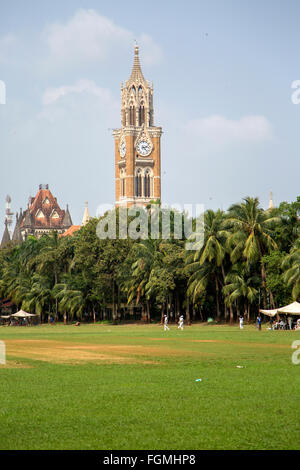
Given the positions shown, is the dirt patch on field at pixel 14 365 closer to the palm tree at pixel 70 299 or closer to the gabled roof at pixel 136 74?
the palm tree at pixel 70 299

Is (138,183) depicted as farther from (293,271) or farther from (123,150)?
(293,271)

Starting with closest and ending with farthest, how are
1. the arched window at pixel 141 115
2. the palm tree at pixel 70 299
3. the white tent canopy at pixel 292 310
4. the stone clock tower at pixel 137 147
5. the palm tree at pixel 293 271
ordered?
the white tent canopy at pixel 292 310, the palm tree at pixel 293 271, the palm tree at pixel 70 299, the stone clock tower at pixel 137 147, the arched window at pixel 141 115

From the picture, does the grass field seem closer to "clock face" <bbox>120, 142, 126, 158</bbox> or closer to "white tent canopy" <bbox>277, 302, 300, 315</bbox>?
"white tent canopy" <bbox>277, 302, 300, 315</bbox>

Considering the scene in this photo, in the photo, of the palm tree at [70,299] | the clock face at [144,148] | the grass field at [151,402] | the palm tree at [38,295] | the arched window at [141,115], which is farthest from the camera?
the arched window at [141,115]

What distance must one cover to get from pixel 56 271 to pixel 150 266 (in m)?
17.1

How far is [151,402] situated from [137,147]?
5255 inches

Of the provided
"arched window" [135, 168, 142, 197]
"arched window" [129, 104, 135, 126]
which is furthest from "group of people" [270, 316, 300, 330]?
"arched window" [129, 104, 135, 126]

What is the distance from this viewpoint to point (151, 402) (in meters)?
16.6

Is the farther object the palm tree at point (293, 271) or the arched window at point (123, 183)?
the arched window at point (123, 183)

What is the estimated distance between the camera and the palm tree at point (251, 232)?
61625mm

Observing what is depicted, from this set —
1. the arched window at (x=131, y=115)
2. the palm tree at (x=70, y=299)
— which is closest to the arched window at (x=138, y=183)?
A: the arched window at (x=131, y=115)

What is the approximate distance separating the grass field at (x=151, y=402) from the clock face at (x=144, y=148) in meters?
122

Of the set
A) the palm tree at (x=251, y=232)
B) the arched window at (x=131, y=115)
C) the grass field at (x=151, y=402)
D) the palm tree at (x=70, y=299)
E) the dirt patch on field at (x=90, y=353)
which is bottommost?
the grass field at (x=151, y=402)
